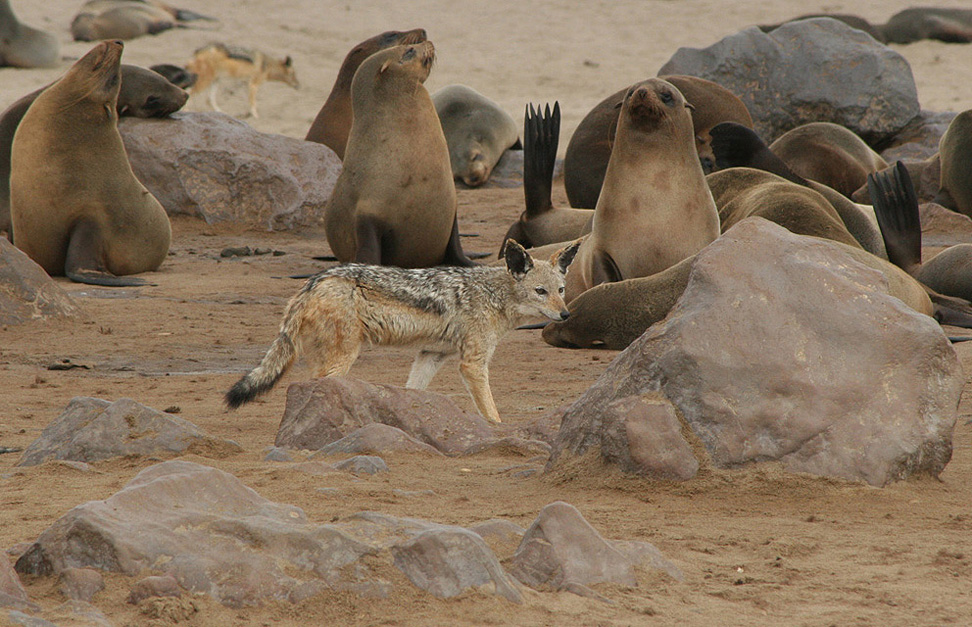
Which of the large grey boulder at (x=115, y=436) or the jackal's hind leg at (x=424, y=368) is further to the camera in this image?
the jackal's hind leg at (x=424, y=368)

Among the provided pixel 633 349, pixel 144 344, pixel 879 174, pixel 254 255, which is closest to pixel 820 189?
pixel 879 174

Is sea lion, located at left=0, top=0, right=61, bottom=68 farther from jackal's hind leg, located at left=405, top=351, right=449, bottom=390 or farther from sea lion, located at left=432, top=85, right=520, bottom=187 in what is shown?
jackal's hind leg, located at left=405, top=351, right=449, bottom=390

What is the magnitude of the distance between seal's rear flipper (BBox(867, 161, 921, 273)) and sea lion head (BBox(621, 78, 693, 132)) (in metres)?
1.75

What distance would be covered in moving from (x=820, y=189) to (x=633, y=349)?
6.26 metres

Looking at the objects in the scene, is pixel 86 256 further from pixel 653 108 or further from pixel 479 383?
pixel 479 383

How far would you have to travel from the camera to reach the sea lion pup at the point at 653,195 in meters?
7.88

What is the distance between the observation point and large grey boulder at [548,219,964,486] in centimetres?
367

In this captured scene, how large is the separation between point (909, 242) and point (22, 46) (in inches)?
690

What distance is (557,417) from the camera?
15.2ft

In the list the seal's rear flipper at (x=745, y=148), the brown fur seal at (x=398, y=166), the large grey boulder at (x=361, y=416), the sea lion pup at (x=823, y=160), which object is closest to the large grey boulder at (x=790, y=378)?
the large grey boulder at (x=361, y=416)

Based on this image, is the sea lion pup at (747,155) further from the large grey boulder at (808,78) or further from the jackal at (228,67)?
the jackal at (228,67)

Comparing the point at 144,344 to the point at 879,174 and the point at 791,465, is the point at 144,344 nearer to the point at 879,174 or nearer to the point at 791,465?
the point at 791,465

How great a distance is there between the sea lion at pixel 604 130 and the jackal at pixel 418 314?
5.45 meters

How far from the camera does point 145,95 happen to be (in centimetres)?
1159
